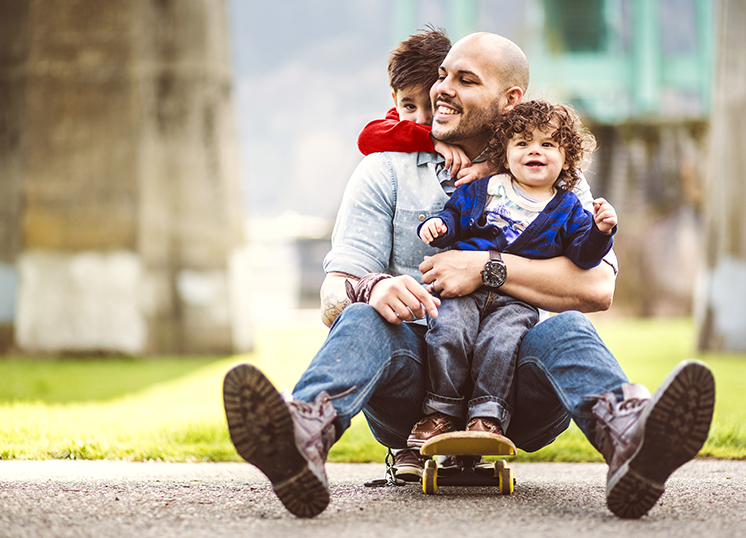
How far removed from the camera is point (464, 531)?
2055mm

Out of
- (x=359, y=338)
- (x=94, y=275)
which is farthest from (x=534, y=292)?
(x=94, y=275)

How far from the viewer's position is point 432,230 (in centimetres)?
261

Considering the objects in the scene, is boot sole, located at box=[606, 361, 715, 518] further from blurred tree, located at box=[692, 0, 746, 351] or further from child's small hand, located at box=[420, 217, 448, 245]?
A: blurred tree, located at box=[692, 0, 746, 351]

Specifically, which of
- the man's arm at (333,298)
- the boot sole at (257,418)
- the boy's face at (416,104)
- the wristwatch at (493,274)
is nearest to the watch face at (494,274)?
the wristwatch at (493,274)

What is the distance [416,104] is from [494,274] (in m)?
0.84

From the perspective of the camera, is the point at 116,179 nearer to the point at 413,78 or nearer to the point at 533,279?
the point at 413,78

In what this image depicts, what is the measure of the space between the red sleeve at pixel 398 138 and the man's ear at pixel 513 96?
288 millimetres

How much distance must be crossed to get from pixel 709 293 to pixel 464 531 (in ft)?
28.9

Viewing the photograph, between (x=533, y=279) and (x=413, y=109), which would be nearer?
(x=533, y=279)

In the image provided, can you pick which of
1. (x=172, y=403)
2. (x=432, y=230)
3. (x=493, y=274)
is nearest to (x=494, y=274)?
(x=493, y=274)

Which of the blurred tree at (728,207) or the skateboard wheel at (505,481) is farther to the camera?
the blurred tree at (728,207)

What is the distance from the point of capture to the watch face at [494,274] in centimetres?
259

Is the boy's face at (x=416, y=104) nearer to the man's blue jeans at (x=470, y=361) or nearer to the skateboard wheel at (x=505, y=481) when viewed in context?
the man's blue jeans at (x=470, y=361)

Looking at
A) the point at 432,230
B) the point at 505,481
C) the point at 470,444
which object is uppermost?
the point at 432,230
